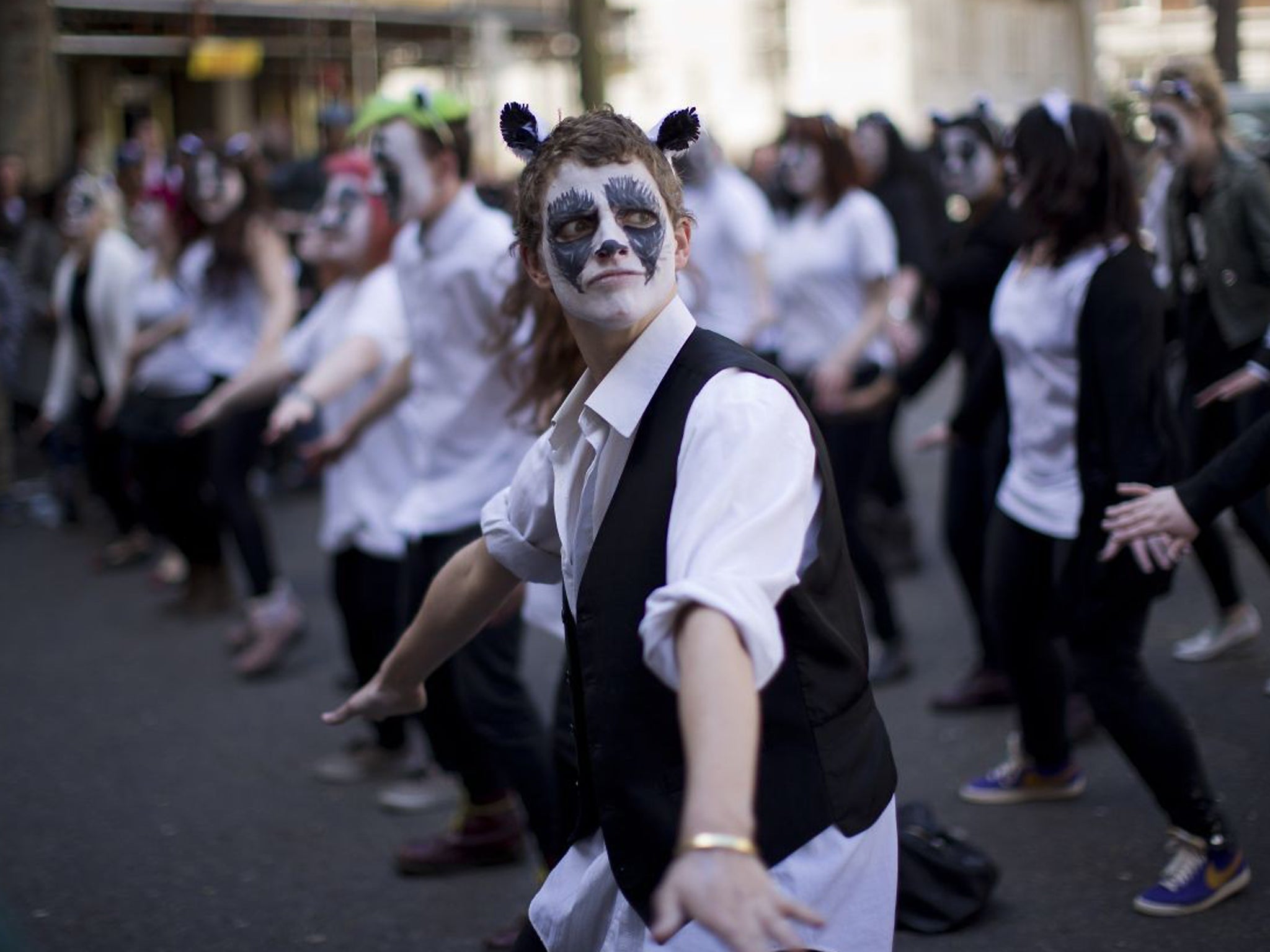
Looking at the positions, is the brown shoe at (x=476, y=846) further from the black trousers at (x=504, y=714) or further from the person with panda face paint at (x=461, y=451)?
the black trousers at (x=504, y=714)

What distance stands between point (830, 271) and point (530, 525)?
443cm

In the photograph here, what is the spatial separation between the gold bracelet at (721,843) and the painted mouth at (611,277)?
0.87 metres

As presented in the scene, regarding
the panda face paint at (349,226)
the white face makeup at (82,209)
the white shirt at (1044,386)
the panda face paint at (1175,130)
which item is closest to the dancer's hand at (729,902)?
the white shirt at (1044,386)

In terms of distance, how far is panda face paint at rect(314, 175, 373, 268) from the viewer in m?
5.87

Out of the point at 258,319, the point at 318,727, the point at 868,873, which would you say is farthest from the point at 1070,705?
the point at 258,319

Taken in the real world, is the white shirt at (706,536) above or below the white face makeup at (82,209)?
below

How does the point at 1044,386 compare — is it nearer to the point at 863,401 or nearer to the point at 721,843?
the point at 863,401

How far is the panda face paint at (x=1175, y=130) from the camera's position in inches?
208

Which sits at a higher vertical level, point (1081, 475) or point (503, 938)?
point (1081, 475)

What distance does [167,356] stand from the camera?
8.03 meters

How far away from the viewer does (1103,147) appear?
4309 millimetres

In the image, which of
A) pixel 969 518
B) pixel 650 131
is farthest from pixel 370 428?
pixel 650 131

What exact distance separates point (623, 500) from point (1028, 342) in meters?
2.40

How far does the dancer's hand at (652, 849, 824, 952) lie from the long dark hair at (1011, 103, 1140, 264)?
9.21 feet
